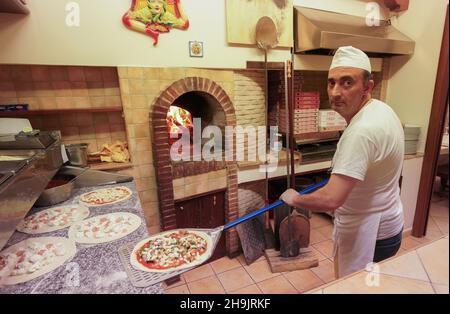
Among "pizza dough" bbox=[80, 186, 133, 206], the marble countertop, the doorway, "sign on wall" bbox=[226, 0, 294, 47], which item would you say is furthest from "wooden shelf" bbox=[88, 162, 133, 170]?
the doorway

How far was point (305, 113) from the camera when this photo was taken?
2662 millimetres

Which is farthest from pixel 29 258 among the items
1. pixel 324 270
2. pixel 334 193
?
pixel 324 270

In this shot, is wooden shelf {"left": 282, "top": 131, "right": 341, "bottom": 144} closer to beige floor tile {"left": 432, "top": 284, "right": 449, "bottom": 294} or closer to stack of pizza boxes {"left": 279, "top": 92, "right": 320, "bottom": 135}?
stack of pizza boxes {"left": 279, "top": 92, "right": 320, "bottom": 135}

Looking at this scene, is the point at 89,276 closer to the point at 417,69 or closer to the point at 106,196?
the point at 106,196

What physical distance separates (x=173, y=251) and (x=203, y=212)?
136 centimetres

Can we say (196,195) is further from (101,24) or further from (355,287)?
(355,287)

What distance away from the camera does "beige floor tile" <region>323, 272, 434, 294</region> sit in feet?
1.86

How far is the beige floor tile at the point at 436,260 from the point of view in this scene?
1.72 ft

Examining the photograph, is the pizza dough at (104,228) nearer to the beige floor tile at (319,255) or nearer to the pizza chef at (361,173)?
the pizza chef at (361,173)

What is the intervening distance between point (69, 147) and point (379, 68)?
3530 millimetres

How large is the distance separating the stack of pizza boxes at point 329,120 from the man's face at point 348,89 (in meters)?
1.57

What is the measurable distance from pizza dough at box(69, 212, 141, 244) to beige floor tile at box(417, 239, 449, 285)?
1164mm

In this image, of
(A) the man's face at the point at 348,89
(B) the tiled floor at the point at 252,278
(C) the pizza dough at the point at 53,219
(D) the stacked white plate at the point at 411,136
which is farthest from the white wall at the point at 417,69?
(C) the pizza dough at the point at 53,219

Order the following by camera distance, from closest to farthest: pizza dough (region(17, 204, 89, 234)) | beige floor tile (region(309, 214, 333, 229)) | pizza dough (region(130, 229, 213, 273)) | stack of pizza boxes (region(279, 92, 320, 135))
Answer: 1. pizza dough (region(130, 229, 213, 273))
2. pizza dough (region(17, 204, 89, 234))
3. stack of pizza boxes (region(279, 92, 320, 135))
4. beige floor tile (region(309, 214, 333, 229))
